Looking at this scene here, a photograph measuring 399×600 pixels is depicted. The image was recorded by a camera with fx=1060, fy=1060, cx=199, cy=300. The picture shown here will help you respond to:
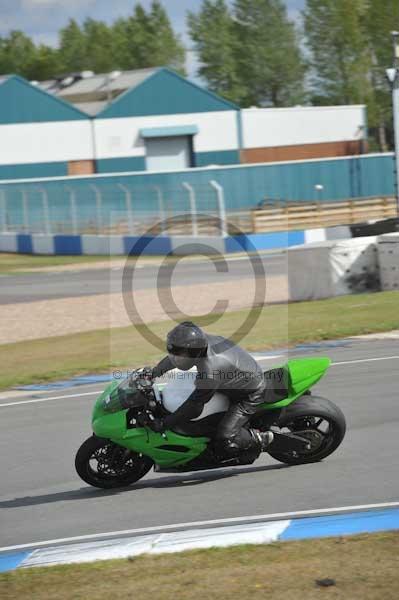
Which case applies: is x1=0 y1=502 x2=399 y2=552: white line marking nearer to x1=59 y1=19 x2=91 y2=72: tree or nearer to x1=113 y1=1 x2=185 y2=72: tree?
x1=113 y1=1 x2=185 y2=72: tree

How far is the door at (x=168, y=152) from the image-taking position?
58.9 m

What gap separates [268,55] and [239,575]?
3989 inches

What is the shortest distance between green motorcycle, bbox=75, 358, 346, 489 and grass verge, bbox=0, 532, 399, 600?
5.35 feet

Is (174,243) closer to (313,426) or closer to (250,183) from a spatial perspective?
(250,183)

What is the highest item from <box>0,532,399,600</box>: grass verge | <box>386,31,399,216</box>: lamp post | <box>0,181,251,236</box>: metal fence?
<box>386,31,399,216</box>: lamp post

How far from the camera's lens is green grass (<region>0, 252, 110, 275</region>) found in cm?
3291

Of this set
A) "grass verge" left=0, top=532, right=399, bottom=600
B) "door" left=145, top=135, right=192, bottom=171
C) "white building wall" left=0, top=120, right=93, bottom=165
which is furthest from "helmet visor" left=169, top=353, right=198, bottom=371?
"door" left=145, top=135, right=192, bottom=171

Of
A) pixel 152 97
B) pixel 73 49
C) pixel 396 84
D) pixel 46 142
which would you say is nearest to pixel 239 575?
pixel 396 84

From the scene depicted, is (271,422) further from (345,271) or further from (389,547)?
(345,271)

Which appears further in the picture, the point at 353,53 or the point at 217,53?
the point at 217,53

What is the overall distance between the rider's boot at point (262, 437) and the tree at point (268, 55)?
96358 millimetres

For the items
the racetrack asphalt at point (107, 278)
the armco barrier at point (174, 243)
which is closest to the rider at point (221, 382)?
the racetrack asphalt at point (107, 278)

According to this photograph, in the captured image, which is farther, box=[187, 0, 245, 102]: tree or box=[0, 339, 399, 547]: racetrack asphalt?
box=[187, 0, 245, 102]: tree

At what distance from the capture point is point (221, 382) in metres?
7.88
